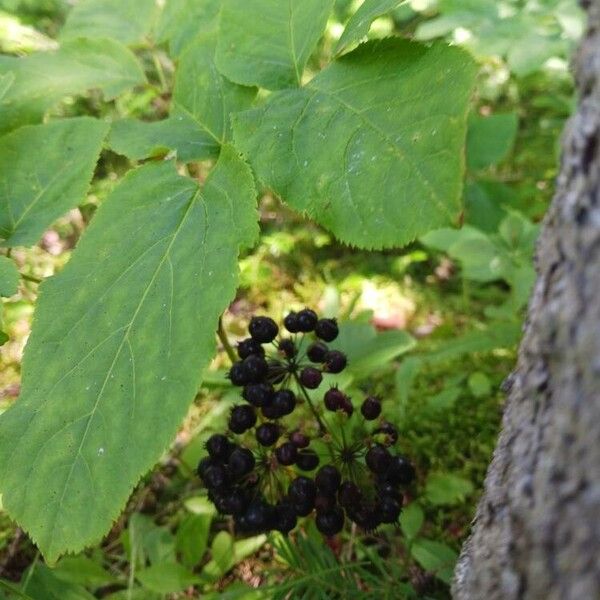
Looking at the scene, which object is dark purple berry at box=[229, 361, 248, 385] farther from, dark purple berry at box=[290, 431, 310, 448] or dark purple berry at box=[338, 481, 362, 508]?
dark purple berry at box=[338, 481, 362, 508]

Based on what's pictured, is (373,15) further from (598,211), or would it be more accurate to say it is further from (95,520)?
(95,520)

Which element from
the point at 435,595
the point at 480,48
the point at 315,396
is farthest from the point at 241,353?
the point at 480,48

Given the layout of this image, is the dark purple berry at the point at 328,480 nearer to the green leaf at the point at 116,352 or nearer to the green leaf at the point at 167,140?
the green leaf at the point at 116,352

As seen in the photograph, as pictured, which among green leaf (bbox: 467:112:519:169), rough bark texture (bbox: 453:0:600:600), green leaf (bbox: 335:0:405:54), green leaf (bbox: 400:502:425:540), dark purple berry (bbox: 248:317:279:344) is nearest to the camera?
rough bark texture (bbox: 453:0:600:600)

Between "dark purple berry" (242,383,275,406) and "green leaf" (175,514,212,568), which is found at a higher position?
"dark purple berry" (242,383,275,406)

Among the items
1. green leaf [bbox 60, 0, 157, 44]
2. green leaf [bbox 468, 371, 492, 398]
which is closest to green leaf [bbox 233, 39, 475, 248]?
green leaf [bbox 60, 0, 157, 44]

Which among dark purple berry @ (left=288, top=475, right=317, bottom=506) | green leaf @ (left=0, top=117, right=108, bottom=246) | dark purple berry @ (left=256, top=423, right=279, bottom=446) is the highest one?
green leaf @ (left=0, top=117, right=108, bottom=246)

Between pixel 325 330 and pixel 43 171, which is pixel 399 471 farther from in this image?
pixel 43 171

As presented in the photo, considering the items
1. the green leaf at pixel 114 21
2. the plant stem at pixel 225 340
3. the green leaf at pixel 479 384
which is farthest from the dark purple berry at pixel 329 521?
the green leaf at pixel 114 21
